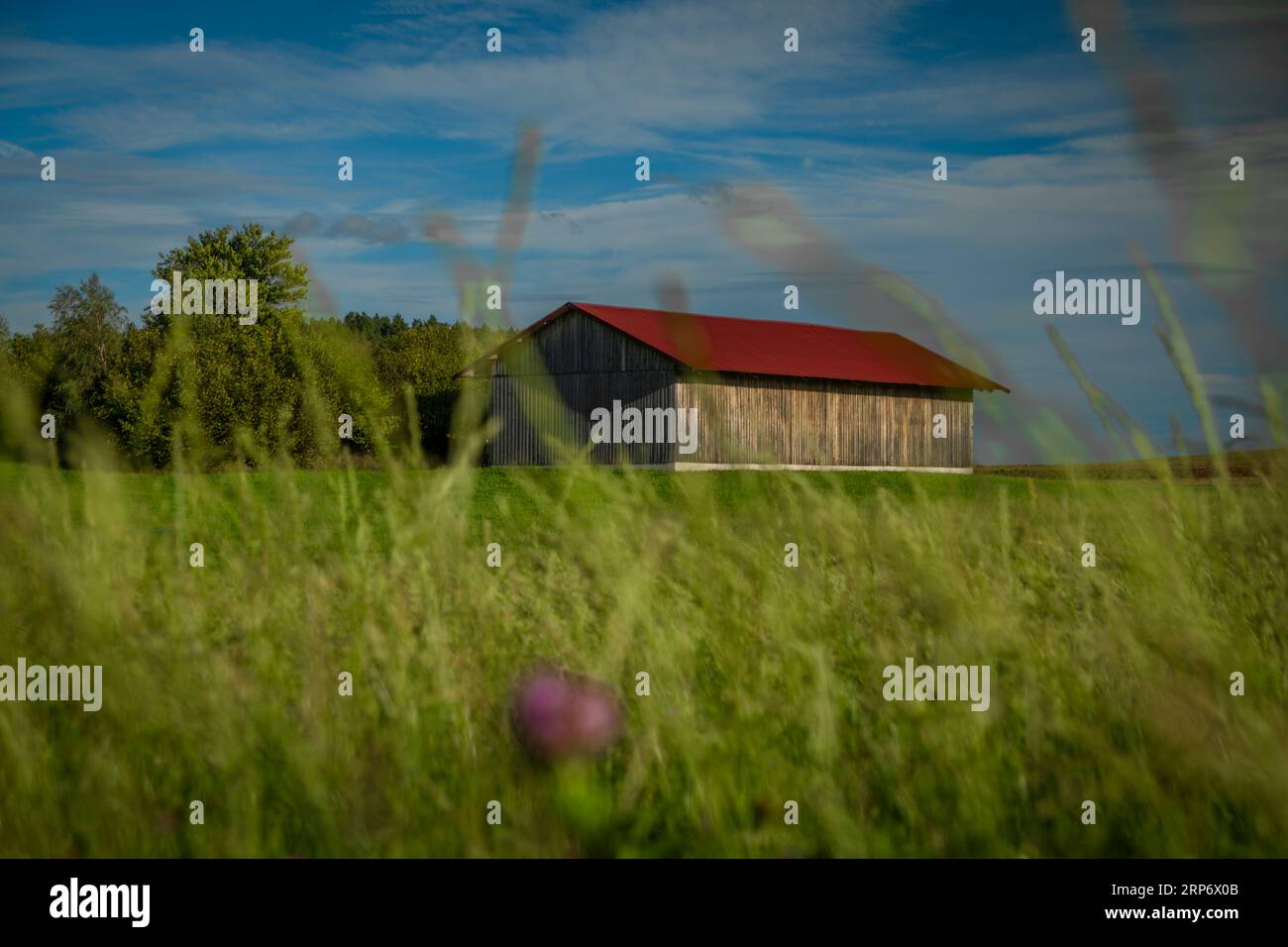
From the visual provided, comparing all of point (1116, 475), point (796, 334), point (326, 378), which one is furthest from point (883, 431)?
point (1116, 475)

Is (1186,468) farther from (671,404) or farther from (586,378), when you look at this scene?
(586,378)

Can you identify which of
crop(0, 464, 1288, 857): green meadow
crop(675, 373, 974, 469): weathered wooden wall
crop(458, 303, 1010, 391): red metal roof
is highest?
crop(458, 303, 1010, 391): red metal roof

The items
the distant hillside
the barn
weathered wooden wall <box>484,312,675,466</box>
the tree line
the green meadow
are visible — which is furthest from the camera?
the tree line

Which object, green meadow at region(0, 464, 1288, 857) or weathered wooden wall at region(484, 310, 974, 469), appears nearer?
green meadow at region(0, 464, 1288, 857)

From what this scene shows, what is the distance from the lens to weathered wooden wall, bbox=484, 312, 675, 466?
1494 inches

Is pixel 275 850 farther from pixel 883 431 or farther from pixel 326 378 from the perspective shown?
pixel 326 378

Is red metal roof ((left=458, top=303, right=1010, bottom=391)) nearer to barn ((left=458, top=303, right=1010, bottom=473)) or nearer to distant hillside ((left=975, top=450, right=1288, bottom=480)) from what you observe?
barn ((left=458, top=303, right=1010, bottom=473))

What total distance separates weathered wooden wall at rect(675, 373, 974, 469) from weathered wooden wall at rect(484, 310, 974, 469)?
0.04 metres

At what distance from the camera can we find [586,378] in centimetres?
3941

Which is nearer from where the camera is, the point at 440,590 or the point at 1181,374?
the point at 1181,374

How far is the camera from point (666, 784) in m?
3.22

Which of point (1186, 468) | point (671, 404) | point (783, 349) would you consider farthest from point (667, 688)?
point (783, 349)

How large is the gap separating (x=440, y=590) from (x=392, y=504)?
0.54m

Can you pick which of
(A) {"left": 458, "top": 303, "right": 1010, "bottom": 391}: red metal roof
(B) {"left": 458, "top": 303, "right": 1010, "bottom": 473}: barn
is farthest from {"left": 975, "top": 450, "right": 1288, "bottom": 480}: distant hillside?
(A) {"left": 458, "top": 303, "right": 1010, "bottom": 391}: red metal roof
